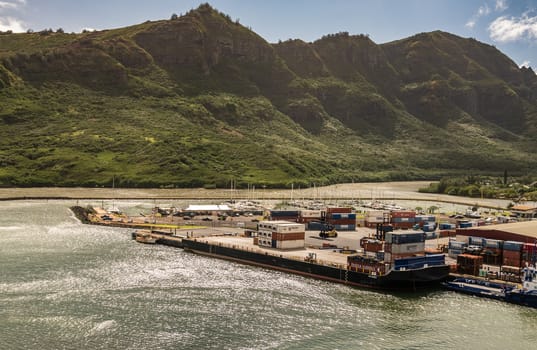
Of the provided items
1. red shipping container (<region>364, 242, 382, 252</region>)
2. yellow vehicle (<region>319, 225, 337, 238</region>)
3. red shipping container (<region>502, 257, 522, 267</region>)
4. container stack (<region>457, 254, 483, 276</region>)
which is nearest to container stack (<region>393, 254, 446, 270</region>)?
container stack (<region>457, 254, 483, 276</region>)

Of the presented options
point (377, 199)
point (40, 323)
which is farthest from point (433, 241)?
point (377, 199)

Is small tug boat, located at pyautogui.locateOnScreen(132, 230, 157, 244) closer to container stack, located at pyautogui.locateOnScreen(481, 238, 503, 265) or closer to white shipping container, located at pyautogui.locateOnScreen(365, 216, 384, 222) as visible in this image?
white shipping container, located at pyautogui.locateOnScreen(365, 216, 384, 222)

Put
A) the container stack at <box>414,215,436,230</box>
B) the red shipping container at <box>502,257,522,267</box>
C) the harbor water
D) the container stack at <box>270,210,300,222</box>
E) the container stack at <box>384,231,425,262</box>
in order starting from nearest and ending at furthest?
the harbor water < the container stack at <box>384,231,425,262</box> < the red shipping container at <box>502,257,522,267</box> < the container stack at <box>414,215,436,230</box> < the container stack at <box>270,210,300,222</box>

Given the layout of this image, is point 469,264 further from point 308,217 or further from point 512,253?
point 308,217

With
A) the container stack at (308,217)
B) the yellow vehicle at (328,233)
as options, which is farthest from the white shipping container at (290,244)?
the container stack at (308,217)

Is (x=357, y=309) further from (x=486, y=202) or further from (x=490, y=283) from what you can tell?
(x=486, y=202)

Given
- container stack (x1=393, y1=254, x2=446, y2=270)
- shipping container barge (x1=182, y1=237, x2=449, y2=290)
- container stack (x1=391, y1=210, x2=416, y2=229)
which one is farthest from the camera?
container stack (x1=391, y1=210, x2=416, y2=229)

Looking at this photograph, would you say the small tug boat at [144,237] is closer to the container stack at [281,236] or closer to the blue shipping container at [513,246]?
the container stack at [281,236]
